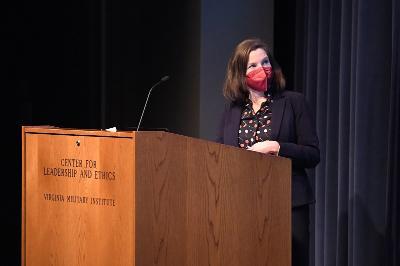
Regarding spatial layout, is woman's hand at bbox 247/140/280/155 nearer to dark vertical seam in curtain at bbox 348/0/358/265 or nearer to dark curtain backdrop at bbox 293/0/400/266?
dark curtain backdrop at bbox 293/0/400/266

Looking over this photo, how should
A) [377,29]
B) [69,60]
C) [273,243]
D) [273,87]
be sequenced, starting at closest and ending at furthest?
[273,243] → [273,87] → [377,29] → [69,60]

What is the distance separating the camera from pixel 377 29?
3.10 meters

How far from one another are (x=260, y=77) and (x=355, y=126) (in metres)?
0.84

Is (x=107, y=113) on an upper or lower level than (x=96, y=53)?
lower

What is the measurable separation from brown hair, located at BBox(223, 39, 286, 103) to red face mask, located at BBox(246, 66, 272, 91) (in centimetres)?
5

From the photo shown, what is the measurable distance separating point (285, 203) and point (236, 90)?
55 cm

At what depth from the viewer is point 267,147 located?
230 centimetres

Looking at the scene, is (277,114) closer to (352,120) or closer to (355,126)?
(355,126)

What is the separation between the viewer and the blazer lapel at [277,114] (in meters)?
2.49

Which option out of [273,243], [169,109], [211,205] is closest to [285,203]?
[273,243]

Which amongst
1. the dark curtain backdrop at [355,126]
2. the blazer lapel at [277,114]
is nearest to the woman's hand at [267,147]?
→ the blazer lapel at [277,114]

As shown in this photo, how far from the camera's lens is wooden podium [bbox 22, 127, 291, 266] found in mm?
1843

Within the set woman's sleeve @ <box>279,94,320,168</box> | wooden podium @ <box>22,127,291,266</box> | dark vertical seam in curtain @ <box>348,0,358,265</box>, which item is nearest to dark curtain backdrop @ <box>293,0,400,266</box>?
dark vertical seam in curtain @ <box>348,0,358,265</box>

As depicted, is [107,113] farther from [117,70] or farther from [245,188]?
[245,188]
